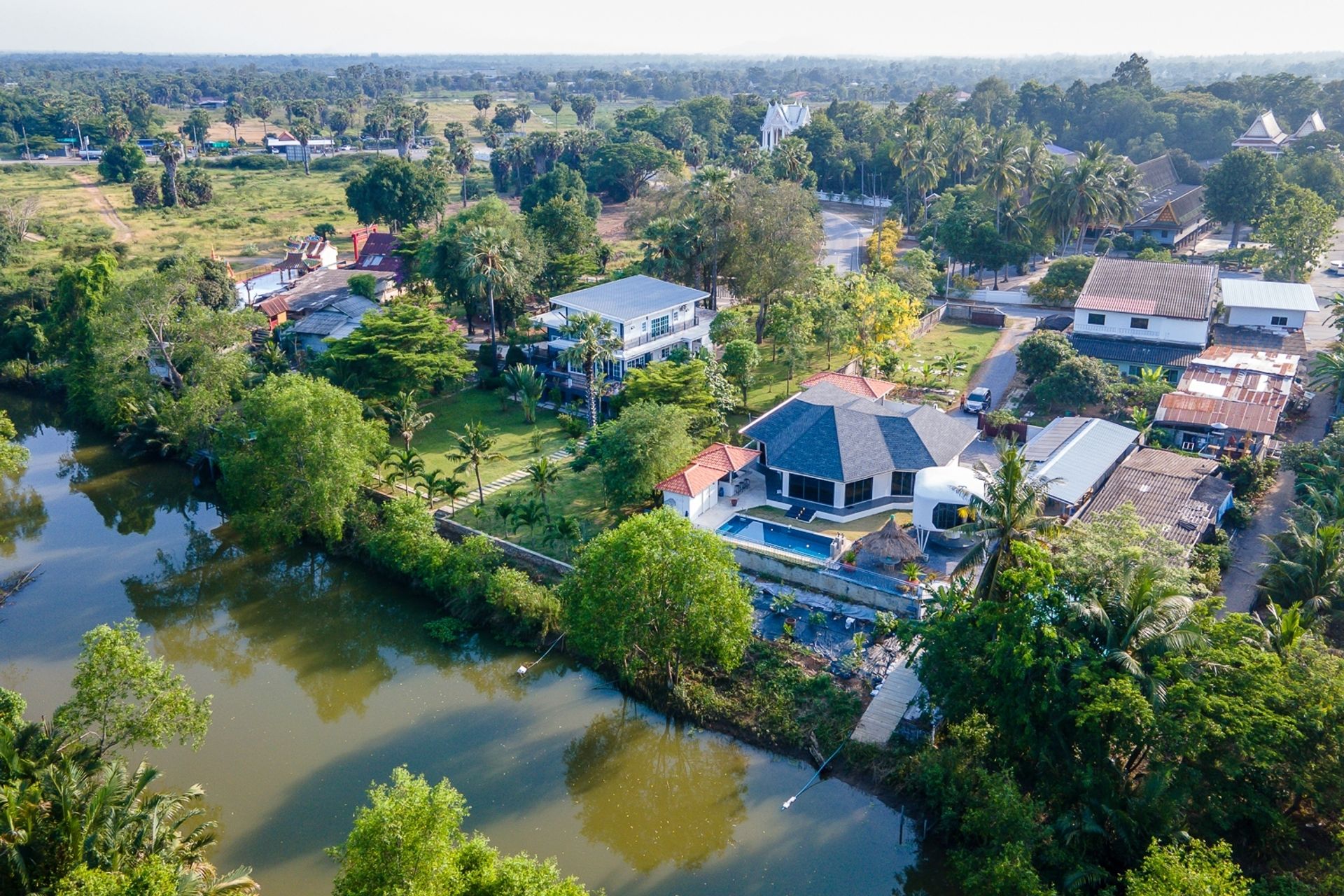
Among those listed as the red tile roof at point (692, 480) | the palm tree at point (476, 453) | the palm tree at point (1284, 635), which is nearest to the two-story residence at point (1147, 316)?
the red tile roof at point (692, 480)

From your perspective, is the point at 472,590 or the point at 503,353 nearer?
the point at 472,590

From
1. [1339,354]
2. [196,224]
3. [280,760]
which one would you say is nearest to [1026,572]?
[280,760]

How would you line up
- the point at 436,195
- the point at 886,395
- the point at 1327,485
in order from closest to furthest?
1. the point at 1327,485
2. the point at 886,395
3. the point at 436,195

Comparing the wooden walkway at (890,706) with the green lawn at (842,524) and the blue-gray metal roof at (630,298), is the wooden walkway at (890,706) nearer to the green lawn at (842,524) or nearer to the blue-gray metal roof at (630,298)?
the green lawn at (842,524)

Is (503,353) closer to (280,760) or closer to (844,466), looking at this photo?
(844,466)

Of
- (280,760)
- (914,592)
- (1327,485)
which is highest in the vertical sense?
(1327,485)

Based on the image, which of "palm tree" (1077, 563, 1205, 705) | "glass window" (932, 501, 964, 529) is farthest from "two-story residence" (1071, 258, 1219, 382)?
"palm tree" (1077, 563, 1205, 705)
